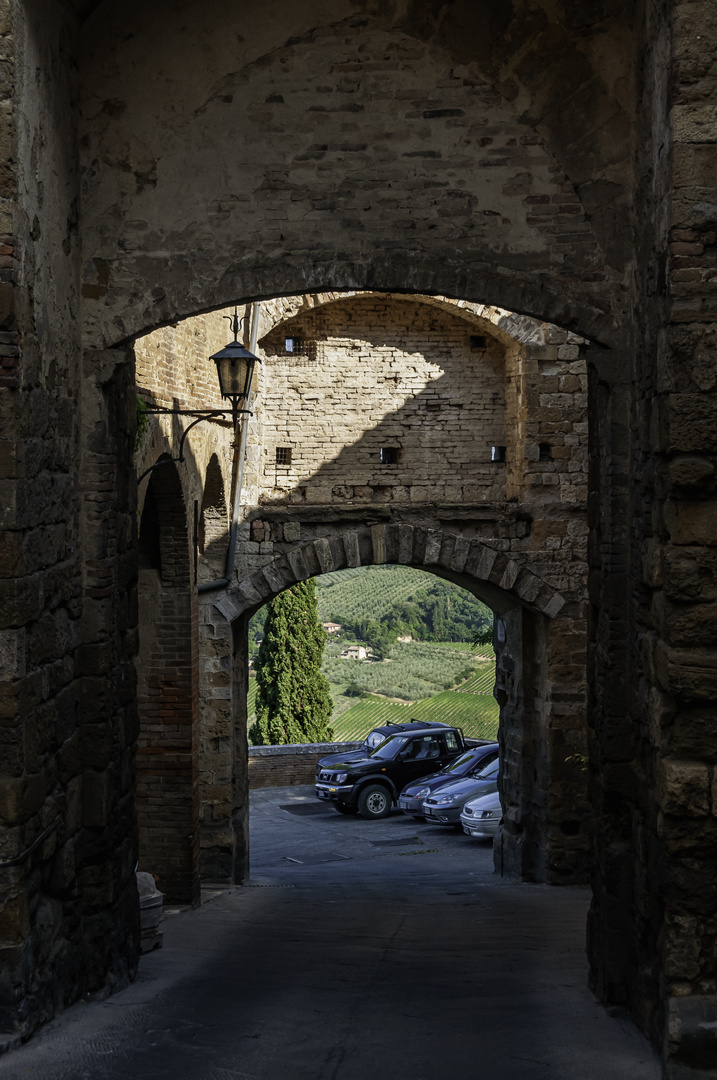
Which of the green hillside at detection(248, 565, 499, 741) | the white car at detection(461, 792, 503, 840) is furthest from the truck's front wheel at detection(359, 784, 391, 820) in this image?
the green hillside at detection(248, 565, 499, 741)

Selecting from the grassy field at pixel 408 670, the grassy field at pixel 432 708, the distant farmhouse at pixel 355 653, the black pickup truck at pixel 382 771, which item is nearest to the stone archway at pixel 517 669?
the black pickup truck at pixel 382 771

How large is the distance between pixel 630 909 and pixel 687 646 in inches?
59.6

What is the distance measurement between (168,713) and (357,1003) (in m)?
3.86

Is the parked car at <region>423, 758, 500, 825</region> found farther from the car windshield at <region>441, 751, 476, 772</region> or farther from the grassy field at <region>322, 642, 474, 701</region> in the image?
the grassy field at <region>322, 642, 474, 701</region>

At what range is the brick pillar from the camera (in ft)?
28.6

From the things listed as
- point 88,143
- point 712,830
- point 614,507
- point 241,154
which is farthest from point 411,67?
point 712,830

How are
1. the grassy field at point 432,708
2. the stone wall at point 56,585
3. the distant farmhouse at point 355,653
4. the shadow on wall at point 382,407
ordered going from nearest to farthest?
the stone wall at point 56,585 → the shadow on wall at point 382,407 → the grassy field at point 432,708 → the distant farmhouse at point 355,653

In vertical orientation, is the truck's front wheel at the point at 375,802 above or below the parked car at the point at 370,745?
below

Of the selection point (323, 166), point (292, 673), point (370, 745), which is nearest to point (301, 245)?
point (323, 166)

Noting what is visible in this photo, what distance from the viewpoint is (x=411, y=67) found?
520 cm

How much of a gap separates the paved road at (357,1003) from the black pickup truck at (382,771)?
25.3 feet

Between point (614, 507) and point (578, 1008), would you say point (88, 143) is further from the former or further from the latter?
point (578, 1008)

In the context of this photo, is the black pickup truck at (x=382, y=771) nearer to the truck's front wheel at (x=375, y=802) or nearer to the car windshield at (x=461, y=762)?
the truck's front wheel at (x=375, y=802)

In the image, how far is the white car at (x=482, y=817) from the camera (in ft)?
46.3
